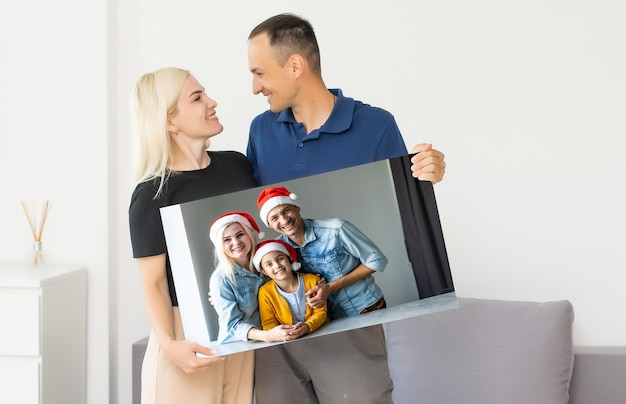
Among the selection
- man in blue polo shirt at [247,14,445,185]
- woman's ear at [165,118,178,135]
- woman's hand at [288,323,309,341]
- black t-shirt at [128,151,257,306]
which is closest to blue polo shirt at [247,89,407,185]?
man in blue polo shirt at [247,14,445,185]

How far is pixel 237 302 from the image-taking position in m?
1.54

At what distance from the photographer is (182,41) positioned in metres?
2.75

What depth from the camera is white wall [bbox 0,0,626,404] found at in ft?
8.14

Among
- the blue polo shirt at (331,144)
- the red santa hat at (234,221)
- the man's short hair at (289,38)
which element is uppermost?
the man's short hair at (289,38)

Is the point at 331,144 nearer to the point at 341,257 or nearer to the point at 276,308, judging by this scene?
the point at 341,257

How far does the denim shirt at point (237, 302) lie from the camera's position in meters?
1.54

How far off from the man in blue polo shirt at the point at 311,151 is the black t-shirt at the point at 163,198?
124 millimetres
